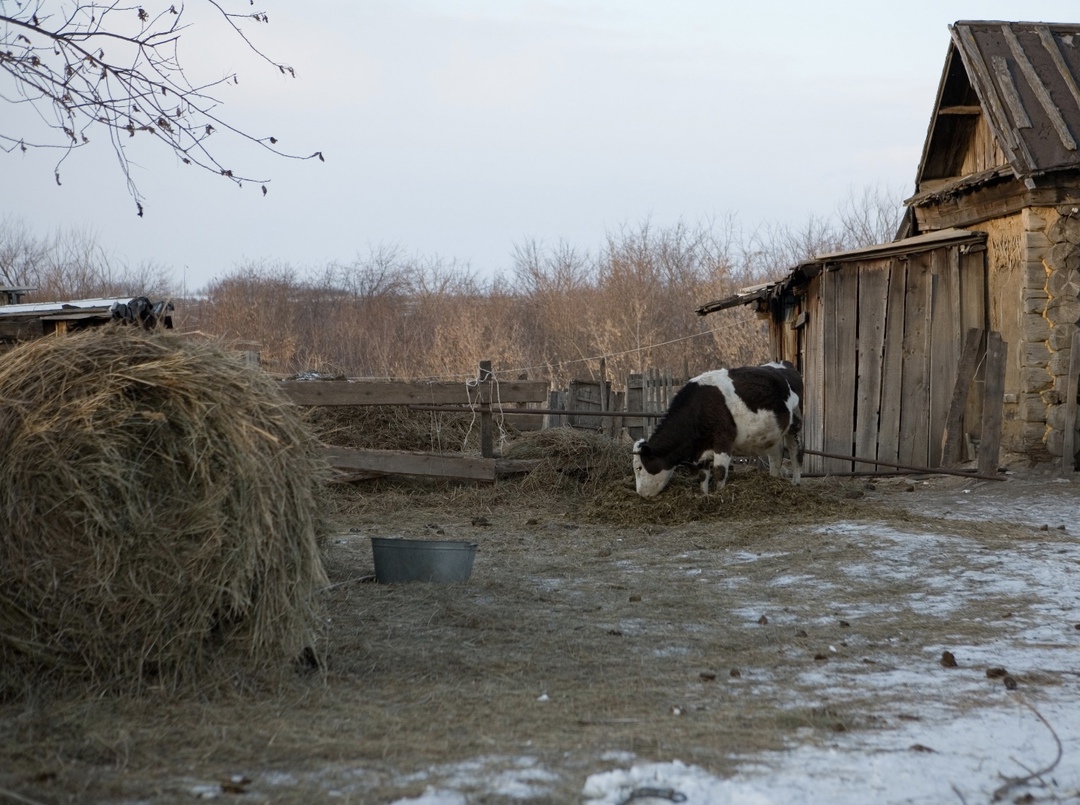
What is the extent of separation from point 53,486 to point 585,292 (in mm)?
31618

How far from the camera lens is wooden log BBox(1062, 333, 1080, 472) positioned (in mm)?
11812

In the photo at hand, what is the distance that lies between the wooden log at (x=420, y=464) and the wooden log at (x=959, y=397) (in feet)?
17.8

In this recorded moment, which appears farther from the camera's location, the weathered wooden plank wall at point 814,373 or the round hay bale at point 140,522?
the weathered wooden plank wall at point 814,373

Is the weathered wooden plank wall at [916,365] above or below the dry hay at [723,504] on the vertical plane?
above

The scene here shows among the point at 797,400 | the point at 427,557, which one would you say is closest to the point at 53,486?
the point at 427,557

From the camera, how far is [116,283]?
117 feet

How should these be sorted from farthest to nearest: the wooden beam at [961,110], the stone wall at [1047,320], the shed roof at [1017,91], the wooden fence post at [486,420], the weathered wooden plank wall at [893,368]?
the wooden beam at [961,110]
the weathered wooden plank wall at [893,368]
the wooden fence post at [486,420]
the shed roof at [1017,91]
the stone wall at [1047,320]

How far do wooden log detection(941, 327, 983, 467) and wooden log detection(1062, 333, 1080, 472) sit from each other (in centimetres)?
110

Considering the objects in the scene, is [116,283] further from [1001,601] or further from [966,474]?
[1001,601]

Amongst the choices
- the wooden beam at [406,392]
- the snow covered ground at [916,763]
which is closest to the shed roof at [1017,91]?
the wooden beam at [406,392]

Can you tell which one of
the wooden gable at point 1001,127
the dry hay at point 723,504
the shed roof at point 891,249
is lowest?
the dry hay at point 723,504

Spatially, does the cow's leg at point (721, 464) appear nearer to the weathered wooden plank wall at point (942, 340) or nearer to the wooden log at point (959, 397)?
the wooden log at point (959, 397)

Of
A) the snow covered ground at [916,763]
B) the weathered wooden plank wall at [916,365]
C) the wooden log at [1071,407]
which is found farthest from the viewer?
the weathered wooden plank wall at [916,365]

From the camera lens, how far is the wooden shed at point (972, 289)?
39.8ft
